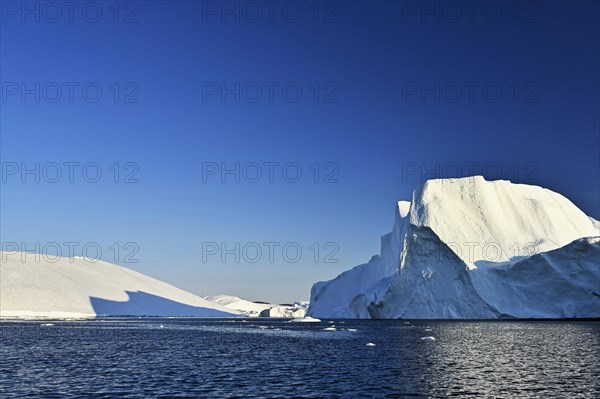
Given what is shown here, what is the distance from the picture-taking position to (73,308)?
200 m

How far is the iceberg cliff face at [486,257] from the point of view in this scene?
277 ft

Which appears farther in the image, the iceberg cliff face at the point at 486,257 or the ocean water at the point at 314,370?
the iceberg cliff face at the point at 486,257

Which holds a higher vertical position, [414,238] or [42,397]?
[414,238]

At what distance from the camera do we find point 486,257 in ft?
322

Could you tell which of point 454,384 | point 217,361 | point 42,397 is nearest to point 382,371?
point 454,384

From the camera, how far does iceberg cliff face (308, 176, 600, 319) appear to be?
84312mm

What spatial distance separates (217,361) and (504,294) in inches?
2428

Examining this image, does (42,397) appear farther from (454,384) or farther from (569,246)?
(569,246)

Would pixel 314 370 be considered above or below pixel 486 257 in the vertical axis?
below

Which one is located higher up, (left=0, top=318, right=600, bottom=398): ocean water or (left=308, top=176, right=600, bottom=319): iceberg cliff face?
(left=308, top=176, right=600, bottom=319): iceberg cliff face

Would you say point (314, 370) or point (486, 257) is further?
point (486, 257)

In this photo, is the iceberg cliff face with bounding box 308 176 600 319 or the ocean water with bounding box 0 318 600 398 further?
the iceberg cliff face with bounding box 308 176 600 319

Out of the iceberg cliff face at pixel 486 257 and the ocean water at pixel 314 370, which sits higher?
the iceberg cliff face at pixel 486 257

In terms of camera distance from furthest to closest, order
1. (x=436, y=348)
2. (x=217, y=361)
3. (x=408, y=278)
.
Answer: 1. (x=408, y=278)
2. (x=436, y=348)
3. (x=217, y=361)
